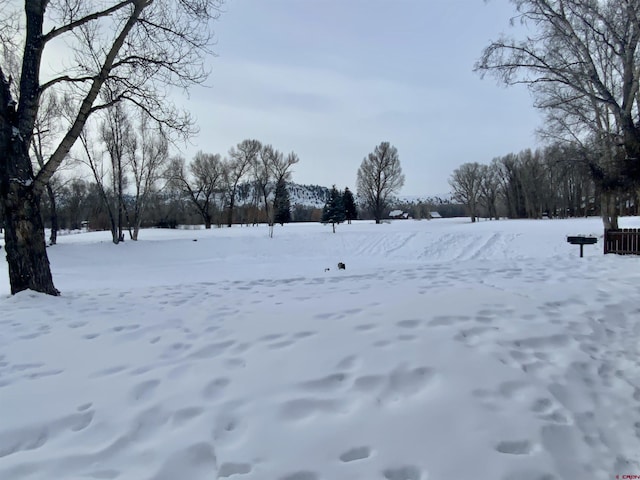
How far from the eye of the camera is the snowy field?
2111mm

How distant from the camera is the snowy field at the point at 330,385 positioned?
2.11m

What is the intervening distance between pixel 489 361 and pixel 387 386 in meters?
1.01

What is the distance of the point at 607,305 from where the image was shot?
4719mm

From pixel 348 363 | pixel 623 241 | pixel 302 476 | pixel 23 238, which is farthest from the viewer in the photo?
pixel 623 241

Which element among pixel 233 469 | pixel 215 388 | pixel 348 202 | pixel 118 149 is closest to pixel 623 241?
pixel 215 388

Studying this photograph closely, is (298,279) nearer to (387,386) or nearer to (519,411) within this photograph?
(387,386)

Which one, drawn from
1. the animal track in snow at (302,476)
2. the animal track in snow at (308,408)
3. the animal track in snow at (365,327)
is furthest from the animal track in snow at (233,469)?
the animal track in snow at (365,327)

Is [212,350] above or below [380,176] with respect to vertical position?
below

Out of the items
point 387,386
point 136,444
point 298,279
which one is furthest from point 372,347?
point 298,279

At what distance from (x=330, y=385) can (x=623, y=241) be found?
481 inches

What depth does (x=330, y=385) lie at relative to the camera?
2.83 m

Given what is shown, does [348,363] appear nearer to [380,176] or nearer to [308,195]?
[380,176]

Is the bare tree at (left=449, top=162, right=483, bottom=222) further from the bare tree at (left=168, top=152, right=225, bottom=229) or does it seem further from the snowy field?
the snowy field

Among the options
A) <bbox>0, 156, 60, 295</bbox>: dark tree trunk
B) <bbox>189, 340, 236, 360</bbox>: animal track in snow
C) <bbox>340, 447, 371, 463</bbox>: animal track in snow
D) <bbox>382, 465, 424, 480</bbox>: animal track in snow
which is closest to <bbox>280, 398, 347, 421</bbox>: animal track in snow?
<bbox>340, 447, 371, 463</bbox>: animal track in snow
